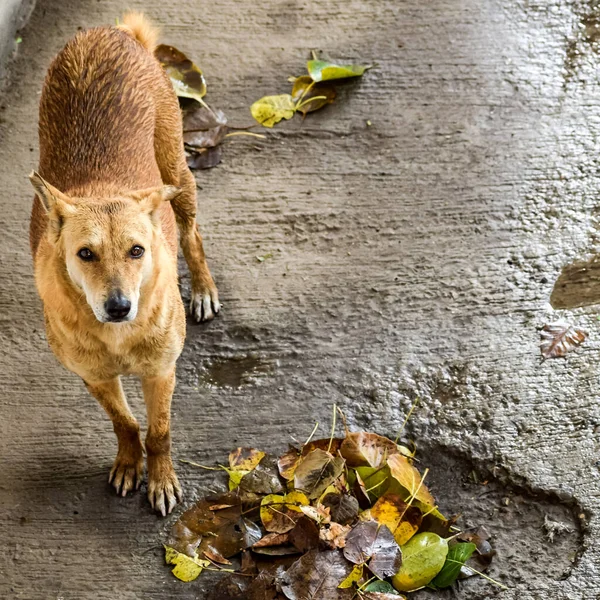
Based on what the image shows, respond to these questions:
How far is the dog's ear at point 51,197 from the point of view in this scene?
114 inches

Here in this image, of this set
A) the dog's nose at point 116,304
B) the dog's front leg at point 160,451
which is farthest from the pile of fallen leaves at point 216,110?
the dog's nose at point 116,304

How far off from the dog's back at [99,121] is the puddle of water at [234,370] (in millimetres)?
776

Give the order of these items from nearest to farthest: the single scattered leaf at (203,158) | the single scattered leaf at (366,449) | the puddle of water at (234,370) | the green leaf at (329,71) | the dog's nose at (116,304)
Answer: the dog's nose at (116,304) → the single scattered leaf at (366,449) → the puddle of water at (234,370) → the single scattered leaf at (203,158) → the green leaf at (329,71)

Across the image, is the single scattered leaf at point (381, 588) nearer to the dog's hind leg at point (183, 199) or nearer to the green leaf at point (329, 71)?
the dog's hind leg at point (183, 199)

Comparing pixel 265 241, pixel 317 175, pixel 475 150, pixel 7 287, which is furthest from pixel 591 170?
pixel 7 287

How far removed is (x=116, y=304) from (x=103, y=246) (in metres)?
0.22

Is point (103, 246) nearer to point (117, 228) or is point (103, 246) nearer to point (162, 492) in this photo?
point (117, 228)

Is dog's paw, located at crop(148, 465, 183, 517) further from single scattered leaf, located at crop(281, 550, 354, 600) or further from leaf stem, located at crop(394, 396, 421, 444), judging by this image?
leaf stem, located at crop(394, 396, 421, 444)

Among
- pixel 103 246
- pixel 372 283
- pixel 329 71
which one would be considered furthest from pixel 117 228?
pixel 329 71

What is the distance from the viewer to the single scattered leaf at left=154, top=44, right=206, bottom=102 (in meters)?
5.10

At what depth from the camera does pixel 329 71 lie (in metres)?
5.24

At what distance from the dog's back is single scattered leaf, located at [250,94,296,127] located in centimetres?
137

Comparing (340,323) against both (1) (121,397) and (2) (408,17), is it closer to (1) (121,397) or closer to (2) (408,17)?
(1) (121,397)

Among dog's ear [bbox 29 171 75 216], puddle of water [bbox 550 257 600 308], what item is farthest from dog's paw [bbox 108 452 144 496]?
puddle of water [bbox 550 257 600 308]
